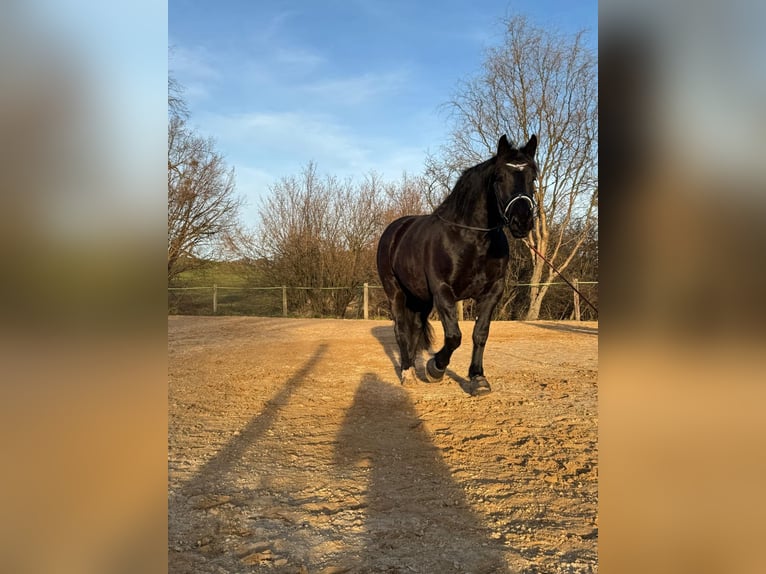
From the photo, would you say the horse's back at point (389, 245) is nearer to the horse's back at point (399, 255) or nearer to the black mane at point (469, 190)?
the horse's back at point (399, 255)

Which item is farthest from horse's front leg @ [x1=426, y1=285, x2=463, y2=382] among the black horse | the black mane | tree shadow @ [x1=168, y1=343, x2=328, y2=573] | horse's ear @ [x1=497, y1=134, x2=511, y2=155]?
tree shadow @ [x1=168, y1=343, x2=328, y2=573]

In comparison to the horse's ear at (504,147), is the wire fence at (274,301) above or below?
below

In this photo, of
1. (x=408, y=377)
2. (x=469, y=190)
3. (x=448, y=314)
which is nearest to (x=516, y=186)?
(x=469, y=190)

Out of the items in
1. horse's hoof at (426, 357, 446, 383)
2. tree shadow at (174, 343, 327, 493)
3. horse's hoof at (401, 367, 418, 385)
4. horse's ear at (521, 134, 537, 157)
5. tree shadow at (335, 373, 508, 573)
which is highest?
horse's ear at (521, 134, 537, 157)

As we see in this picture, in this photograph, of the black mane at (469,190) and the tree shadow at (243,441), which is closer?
the tree shadow at (243,441)

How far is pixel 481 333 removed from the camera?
4.72 metres

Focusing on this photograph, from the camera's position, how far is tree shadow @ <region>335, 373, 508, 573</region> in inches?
70.8

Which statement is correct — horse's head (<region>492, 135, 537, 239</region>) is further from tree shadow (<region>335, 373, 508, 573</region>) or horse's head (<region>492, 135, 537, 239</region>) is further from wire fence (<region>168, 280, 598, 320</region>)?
wire fence (<region>168, 280, 598, 320</region>)

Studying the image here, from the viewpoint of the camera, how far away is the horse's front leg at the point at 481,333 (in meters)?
4.61

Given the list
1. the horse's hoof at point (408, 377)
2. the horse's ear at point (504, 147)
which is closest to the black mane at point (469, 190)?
the horse's ear at point (504, 147)

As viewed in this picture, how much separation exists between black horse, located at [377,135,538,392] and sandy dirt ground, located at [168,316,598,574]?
578 mm

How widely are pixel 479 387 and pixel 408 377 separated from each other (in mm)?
1016
